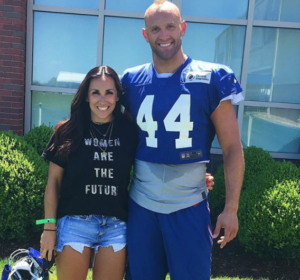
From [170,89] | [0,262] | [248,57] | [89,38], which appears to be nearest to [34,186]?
[0,262]

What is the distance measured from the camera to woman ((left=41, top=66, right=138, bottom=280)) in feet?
6.72

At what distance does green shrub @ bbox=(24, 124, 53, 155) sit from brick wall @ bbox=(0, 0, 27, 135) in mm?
526

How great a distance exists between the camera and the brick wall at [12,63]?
443cm

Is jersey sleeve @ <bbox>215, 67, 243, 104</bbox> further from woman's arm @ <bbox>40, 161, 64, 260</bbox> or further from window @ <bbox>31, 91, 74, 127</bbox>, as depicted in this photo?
window @ <bbox>31, 91, 74, 127</bbox>

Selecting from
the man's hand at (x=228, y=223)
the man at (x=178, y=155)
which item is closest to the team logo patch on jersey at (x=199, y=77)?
the man at (x=178, y=155)

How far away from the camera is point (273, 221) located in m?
3.25

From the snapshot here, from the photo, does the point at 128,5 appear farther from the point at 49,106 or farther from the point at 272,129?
the point at 272,129

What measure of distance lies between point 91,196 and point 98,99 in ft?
1.99

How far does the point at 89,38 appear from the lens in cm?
486

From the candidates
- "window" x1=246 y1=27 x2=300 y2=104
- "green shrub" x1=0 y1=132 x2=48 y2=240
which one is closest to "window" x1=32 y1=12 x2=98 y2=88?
"green shrub" x1=0 y1=132 x2=48 y2=240

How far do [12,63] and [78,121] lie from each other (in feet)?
9.65

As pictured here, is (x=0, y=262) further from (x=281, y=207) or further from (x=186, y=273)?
(x=281, y=207)

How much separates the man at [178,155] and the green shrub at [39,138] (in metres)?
2.48

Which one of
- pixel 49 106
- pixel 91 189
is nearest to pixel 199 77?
pixel 91 189
